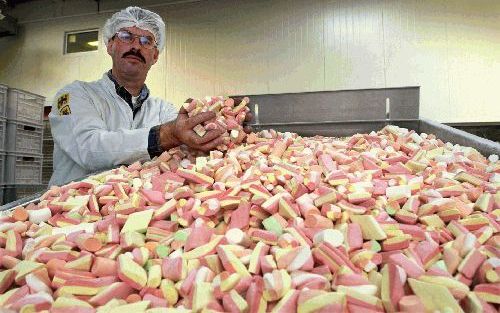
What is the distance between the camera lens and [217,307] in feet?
1.65

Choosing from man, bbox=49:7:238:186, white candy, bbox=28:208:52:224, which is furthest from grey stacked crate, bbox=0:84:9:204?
white candy, bbox=28:208:52:224

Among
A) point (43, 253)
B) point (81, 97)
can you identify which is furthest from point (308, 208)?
point (81, 97)

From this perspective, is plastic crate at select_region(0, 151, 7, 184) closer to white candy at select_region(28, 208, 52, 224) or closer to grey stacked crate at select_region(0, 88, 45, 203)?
grey stacked crate at select_region(0, 88, 45, 203)

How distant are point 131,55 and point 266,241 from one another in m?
1.30

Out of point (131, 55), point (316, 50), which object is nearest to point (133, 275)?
point (131, 55)

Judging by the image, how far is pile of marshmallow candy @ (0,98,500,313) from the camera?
51cm

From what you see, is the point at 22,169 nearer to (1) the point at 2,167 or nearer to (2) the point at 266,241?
(1) the point at 2,167

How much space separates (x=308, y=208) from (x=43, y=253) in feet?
1.52

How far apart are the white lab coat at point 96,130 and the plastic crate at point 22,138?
1.74 metres

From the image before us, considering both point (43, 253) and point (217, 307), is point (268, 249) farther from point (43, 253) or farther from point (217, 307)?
point (43, 253)

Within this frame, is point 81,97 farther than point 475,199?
Yes

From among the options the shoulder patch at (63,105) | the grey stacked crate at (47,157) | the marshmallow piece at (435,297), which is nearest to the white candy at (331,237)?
the marshmallow piece at (435,297)

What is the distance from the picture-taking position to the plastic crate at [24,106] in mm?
2971

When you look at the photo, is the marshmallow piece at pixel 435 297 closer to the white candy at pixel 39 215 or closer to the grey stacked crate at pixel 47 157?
the white candy at pixel 39 215
